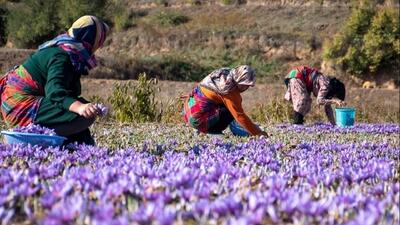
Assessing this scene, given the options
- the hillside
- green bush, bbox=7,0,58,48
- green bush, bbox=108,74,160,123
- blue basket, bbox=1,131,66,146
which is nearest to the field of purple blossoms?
blue basket, bbox=1,131,66,146

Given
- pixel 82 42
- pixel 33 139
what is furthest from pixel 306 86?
pixel 33 139

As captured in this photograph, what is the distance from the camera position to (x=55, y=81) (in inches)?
159

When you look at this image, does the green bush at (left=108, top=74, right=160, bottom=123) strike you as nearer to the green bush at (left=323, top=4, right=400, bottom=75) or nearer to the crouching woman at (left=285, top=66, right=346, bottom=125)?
the crouching woman at (left=285, top=66, right=346, bottom=125)

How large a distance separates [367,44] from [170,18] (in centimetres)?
1666

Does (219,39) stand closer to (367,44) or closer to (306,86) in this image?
(367,44)

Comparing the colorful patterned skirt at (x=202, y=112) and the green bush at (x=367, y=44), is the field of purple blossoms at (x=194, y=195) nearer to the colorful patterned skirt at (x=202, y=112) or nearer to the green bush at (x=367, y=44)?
the colorful patterned skirt at (x=202, y=112)

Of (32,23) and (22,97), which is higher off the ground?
(22,97)

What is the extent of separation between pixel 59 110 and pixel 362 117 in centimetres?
1120

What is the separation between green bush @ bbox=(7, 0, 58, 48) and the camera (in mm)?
31656

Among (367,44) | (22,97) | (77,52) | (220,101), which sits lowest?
(367,44)

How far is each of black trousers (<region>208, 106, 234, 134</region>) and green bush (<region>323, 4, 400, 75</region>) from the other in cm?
2367

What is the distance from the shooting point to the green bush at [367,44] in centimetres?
2923

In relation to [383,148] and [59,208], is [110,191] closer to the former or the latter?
[59,208]

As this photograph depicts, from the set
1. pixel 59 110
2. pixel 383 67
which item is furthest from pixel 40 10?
pixel 59 110
